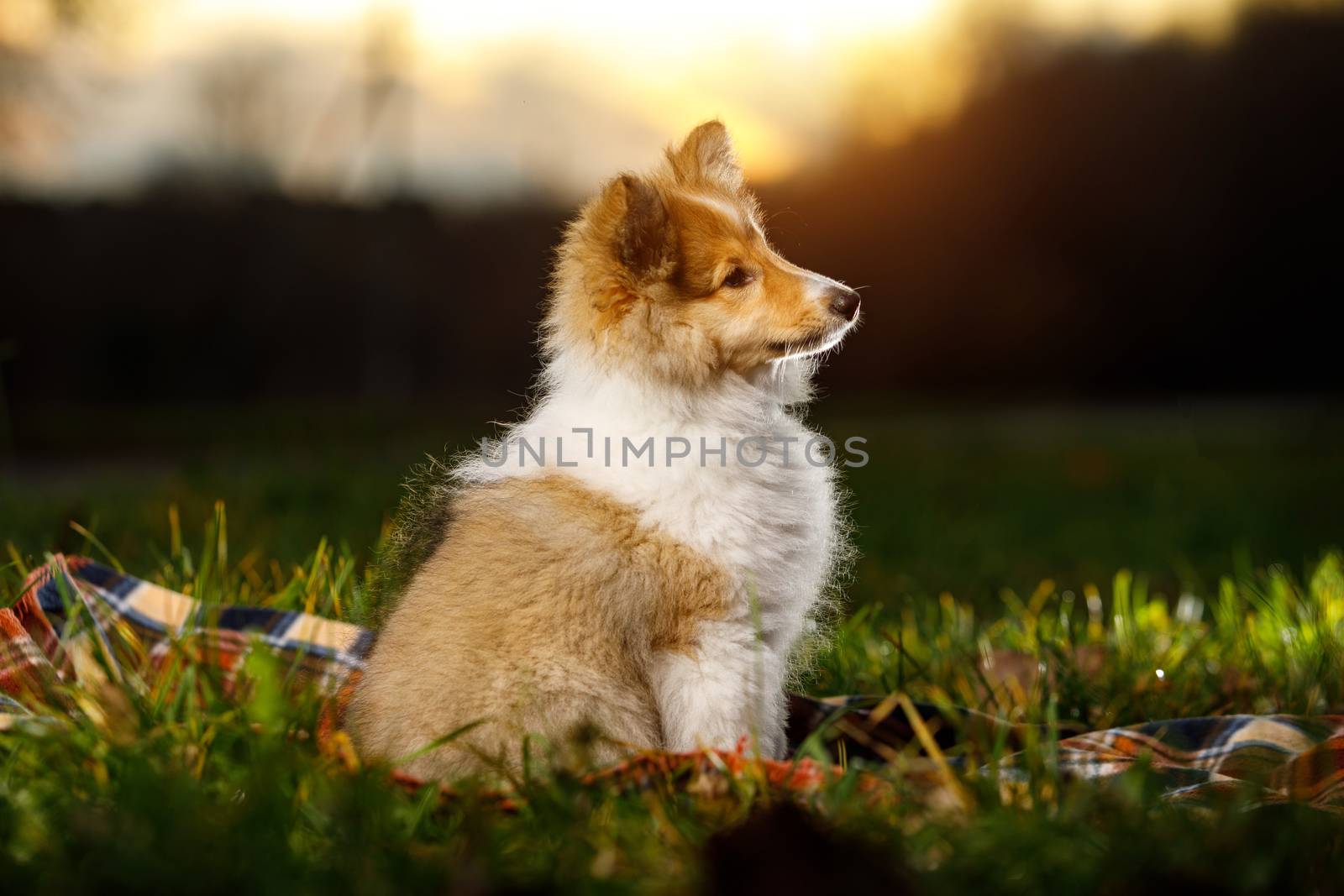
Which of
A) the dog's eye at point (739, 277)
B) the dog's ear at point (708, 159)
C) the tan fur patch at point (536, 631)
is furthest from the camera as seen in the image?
the dog's ear at point (708, 159)

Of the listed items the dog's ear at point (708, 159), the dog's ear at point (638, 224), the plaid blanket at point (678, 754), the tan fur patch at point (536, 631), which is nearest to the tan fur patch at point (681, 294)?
the dog's ear at point (638, 224)

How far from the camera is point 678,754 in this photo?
213 centimetres

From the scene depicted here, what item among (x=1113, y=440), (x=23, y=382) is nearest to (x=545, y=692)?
(x=1113, y=440)

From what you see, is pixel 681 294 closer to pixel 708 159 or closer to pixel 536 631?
pixel 708 159

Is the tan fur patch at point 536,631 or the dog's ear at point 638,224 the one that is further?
the dog's ear at point 638,224

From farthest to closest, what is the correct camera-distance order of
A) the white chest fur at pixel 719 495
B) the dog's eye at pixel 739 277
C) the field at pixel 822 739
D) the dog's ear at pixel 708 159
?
the dog's ear at pixel 708 159 < the dog's eye at pixel 739 277 < the white chest fur at pixel 719 495 < the field at pixel 822 739

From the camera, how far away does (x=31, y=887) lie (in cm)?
176

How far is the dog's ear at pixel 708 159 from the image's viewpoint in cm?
289

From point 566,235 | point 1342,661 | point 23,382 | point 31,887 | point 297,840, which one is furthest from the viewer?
point 23,382

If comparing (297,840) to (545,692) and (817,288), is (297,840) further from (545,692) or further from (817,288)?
(817,288)

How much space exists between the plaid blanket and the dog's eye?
3.19 feet

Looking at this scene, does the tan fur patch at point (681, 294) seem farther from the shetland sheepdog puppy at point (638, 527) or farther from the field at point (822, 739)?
the field at point (822, 739)

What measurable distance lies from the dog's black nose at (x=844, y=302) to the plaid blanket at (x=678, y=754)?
85cm

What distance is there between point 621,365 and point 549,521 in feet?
1.33
